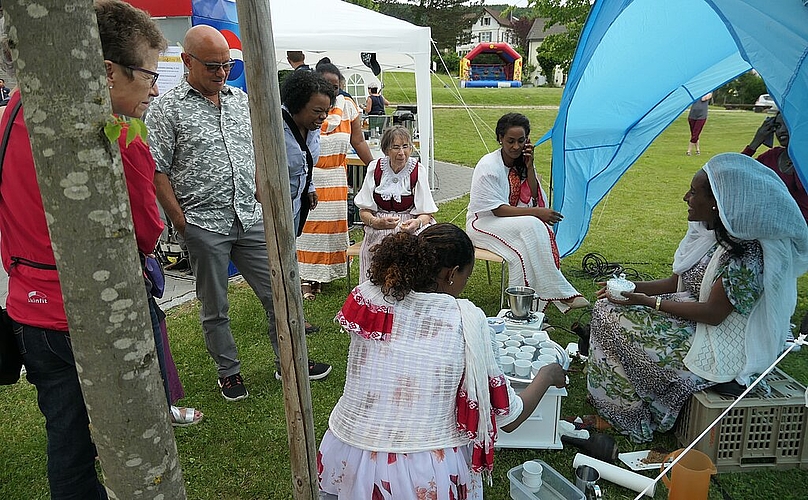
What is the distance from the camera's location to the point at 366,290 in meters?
2.01

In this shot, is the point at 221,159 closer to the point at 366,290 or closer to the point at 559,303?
the point at 366,290

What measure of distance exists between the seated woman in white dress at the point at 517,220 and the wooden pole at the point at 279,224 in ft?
9.96

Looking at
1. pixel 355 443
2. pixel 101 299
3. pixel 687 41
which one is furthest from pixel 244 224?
pixel 687 41

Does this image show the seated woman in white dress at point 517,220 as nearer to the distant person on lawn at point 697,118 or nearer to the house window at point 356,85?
the distant person on lawn at point 697,118

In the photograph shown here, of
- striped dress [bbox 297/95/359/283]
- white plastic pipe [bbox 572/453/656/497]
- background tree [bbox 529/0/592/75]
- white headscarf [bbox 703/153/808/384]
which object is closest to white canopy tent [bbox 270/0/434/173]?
striped dress [bbox 297/95/359/283]

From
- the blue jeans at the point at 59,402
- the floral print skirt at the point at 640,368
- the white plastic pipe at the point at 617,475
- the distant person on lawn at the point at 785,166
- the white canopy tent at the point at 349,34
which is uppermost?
the white canopy tent at the point at 349,34

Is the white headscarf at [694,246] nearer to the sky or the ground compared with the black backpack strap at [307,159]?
nearer to the ground

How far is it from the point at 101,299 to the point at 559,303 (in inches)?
158

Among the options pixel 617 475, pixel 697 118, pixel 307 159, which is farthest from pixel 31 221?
pixel 697 118

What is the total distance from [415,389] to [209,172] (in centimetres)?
166

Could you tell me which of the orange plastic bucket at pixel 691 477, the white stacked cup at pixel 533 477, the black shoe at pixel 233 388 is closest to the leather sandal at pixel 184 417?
the black shoe at pixel 233 388

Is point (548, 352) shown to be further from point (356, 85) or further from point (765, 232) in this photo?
point (356, 85)

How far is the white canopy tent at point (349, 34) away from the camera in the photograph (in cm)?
614

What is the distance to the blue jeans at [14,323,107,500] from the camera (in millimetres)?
1662
